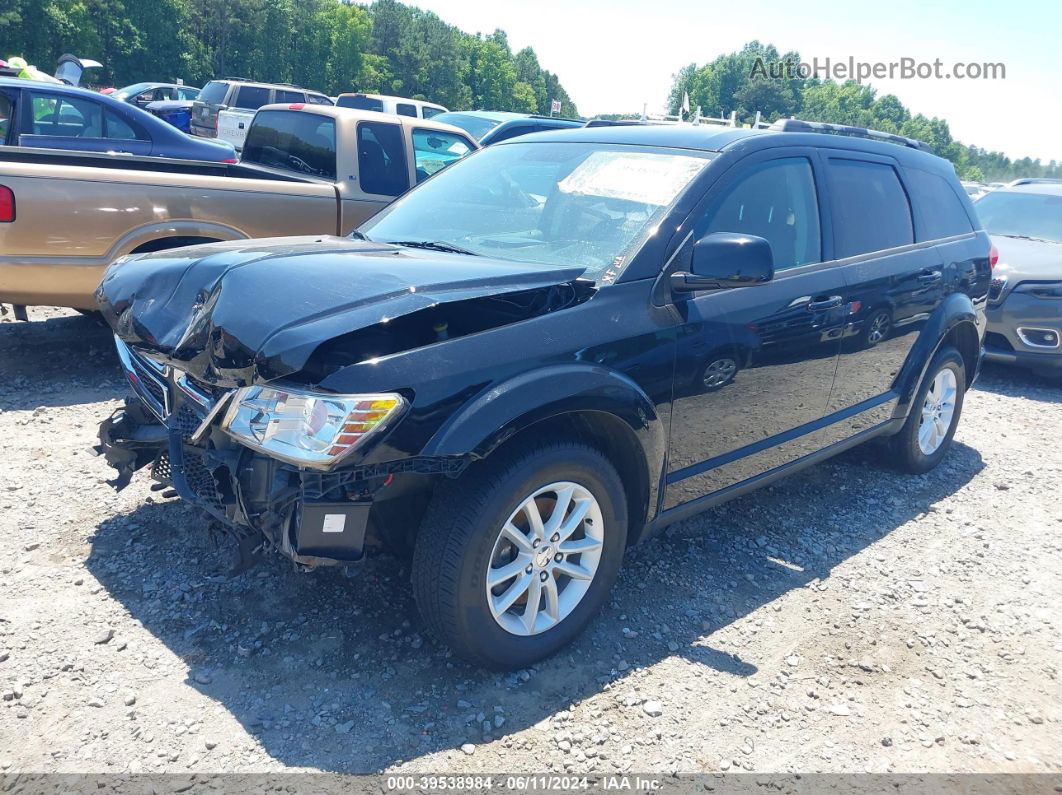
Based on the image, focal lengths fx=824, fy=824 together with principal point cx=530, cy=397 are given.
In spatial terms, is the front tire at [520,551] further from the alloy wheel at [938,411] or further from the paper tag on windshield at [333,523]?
the alloy wheel at [938,411]

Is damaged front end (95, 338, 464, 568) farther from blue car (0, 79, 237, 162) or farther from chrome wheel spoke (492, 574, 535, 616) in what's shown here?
blue car (0, 79, 237, 162)

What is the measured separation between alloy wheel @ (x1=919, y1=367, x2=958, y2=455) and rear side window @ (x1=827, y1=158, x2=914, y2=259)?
1.01m

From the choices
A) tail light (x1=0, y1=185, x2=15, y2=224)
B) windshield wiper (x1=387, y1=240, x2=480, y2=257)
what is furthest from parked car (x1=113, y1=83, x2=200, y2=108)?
windshield wiper (x1=387, y1=240, x2=480, y2=257)

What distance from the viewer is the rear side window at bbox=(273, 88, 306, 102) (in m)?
20.4

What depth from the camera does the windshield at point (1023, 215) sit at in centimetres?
874

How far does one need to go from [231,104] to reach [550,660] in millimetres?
20252

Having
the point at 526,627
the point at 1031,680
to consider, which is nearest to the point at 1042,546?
the point at 1031,680

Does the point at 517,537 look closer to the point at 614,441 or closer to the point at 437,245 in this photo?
the point at 614,441

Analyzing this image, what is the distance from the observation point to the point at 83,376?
571cm

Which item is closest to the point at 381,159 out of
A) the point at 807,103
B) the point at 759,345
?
the point at 759,345

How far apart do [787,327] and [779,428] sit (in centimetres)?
48

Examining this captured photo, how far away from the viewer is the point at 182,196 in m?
5.39

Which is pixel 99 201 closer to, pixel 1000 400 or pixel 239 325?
pixel 239 325

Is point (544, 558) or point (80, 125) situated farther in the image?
point (80, 125)
